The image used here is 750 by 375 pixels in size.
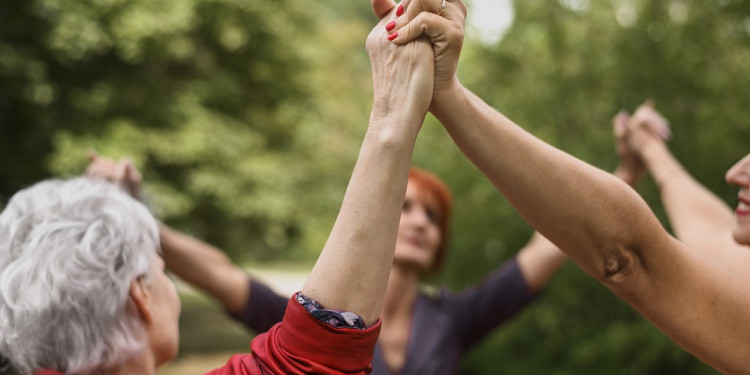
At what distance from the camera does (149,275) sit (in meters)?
1.75

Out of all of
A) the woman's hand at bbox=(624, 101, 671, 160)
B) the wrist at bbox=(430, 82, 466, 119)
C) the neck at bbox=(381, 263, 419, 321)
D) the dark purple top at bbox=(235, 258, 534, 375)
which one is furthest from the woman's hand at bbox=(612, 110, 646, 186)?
the wrist at bbox=(430, 82, 466, 119)

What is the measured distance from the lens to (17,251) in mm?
1693

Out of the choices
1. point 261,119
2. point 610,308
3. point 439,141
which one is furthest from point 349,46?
point 610,308

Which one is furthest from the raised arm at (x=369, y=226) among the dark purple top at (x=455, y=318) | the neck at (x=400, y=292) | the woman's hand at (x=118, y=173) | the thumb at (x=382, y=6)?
the neck at (x=400, y=292)

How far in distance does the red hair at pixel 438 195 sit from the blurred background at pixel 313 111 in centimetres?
128

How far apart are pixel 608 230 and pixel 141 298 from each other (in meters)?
1.08

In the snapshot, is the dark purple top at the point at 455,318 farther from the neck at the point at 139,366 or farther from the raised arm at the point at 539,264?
the neck at the point at 139,366

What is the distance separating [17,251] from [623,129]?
2269 millimetres

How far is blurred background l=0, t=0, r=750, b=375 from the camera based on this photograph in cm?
549

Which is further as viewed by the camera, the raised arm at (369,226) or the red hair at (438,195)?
the red hair at (438,195)

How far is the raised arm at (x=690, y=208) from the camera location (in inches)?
85.5

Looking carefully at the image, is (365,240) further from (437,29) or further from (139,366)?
(139,366)

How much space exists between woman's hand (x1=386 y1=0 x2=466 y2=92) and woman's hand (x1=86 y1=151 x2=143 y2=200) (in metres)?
1.50

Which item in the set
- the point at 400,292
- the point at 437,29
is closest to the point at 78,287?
the point at 437,29
